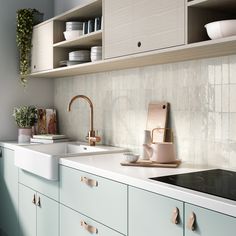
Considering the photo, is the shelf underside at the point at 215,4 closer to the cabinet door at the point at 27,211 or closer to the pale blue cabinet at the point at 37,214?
the pale blue cabinet at the point at 37,214

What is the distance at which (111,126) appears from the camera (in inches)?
125

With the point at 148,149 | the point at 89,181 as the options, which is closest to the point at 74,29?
the point at 148,149

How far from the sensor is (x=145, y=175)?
199cm

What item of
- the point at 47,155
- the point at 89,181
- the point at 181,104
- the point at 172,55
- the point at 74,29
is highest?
the point at 74,29

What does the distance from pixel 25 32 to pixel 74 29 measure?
75cm

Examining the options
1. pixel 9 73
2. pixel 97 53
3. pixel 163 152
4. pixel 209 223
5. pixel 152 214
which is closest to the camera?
pixel 209 223

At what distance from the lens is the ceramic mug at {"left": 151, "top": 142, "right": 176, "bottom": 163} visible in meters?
2.32

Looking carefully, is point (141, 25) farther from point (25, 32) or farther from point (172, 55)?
point (25, 32)

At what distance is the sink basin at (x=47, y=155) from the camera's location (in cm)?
256

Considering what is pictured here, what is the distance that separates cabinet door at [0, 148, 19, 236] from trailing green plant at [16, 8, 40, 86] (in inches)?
31.0

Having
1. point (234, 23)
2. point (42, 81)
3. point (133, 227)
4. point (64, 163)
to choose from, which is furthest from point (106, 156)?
point (42, 81)

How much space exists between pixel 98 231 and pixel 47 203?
2.28 ft

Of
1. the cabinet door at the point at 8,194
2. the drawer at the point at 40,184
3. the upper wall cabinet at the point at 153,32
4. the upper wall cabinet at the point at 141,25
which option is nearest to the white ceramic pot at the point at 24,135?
the cabinet door at the point at 8,194

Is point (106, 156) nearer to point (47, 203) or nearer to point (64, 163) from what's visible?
point (64, 163)
